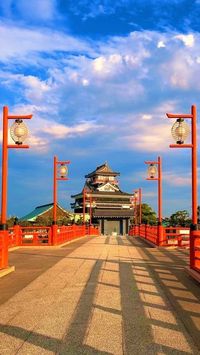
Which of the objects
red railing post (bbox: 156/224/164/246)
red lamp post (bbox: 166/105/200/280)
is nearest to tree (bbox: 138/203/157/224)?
red railing post (bbox: 156/224/164/246)

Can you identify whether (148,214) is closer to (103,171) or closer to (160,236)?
(103,171)

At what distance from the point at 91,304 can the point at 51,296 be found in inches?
44.8

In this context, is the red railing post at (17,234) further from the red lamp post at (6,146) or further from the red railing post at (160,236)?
the red lamp post at (6,146)

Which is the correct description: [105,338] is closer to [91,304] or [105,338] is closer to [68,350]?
[68,350]

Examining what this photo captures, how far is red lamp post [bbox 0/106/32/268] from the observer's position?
508 inches

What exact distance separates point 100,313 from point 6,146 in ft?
23.7

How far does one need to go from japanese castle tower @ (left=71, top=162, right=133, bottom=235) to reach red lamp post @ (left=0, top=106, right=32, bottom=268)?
60995mm

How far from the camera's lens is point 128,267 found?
44.9 ft

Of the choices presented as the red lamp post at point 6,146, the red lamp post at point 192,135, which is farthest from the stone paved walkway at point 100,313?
the red lamp post at point 192,135

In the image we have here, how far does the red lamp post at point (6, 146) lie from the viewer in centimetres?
1289

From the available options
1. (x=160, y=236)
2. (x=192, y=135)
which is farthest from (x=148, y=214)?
(x=192, y=135)

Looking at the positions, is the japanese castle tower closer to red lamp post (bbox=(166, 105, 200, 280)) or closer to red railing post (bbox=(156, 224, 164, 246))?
red railing post (bbox=(156, 224, 164, 246))

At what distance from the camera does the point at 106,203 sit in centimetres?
8269

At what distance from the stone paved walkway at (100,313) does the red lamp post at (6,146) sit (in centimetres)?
94
